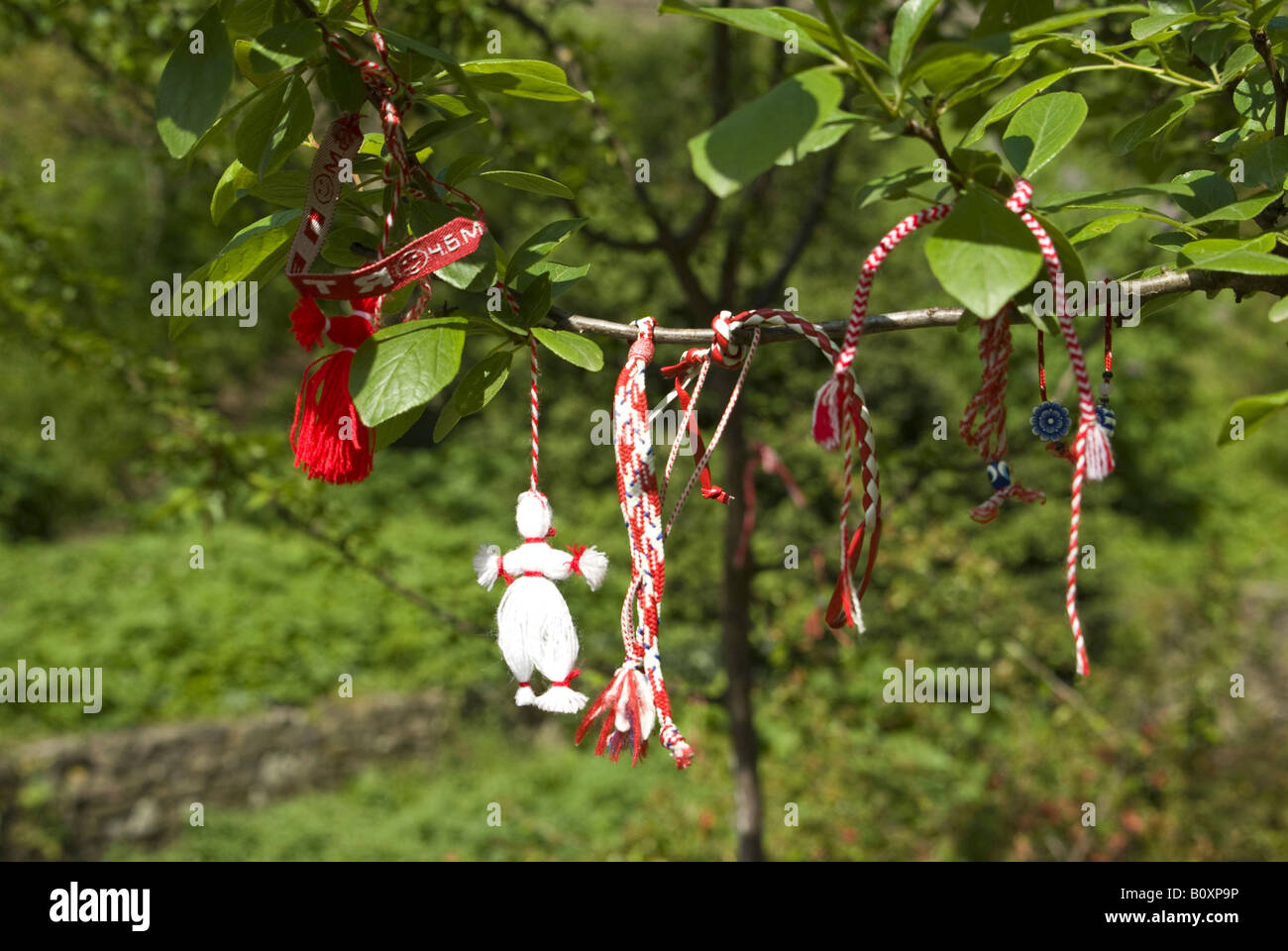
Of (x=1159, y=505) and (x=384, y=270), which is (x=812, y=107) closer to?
(x=384, y=270)

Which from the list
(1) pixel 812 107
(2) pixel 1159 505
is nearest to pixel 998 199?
(1) pixel 812 107

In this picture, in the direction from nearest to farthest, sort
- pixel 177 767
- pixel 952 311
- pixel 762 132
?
pixel 762 132
pixel 952 311
pixel 177 767

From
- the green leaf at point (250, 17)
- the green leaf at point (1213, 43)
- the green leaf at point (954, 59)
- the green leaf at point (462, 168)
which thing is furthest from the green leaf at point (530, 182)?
the green leaf at point (1213, 43)

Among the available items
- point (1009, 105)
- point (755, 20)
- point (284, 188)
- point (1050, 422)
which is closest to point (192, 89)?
point (284, 188)

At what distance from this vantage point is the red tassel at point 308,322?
958mm

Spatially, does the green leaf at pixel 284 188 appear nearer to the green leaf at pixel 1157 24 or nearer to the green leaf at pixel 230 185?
the green leaf at pixel 230 185

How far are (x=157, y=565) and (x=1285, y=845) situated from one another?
622 centimetres

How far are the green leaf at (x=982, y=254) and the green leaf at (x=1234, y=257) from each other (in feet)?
0.56

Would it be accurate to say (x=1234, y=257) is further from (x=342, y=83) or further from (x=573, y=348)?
(x=342, y=83)

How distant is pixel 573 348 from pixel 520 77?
26cm

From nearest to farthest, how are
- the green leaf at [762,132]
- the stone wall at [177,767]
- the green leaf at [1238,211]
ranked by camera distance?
the green leaf at [762,132]
the green leaf at [1238,211]
the stone wall at [177,767]

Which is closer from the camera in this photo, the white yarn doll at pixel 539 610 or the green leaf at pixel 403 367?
the green leaf at pixel 403 367

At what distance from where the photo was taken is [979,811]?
3.78 metres

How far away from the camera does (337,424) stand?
950 millimetres
